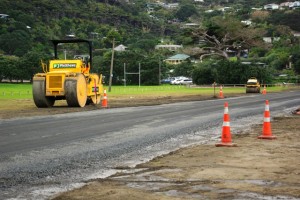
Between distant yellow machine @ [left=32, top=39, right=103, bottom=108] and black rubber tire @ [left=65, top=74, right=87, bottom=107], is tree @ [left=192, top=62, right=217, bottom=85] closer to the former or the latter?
distant yellow machine @ [left=32, top=39, right=103, bottom=108]

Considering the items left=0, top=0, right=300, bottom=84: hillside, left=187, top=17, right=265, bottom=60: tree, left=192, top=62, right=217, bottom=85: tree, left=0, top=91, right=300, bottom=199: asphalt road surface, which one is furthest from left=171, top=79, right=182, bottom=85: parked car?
left=0, top=91, right=300, bottom=199: asphalt road surface

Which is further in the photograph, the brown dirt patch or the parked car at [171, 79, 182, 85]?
the parked car at [171, 79, 182, 85]

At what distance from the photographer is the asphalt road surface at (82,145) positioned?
8242mm

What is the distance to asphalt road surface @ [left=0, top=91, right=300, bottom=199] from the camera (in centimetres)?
824

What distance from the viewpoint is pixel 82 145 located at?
40.6 feet

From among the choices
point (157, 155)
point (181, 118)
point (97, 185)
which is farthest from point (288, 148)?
point (181, 118)

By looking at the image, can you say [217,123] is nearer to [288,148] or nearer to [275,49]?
[288,148]

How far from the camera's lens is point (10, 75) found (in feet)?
325

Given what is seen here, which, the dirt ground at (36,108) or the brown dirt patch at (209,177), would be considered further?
the dirt ground at (36,108)

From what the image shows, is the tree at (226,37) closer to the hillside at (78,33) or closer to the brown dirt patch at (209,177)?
the hillside at (78,33)

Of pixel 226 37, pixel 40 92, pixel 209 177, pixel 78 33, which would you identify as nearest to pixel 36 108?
pixel 40 92

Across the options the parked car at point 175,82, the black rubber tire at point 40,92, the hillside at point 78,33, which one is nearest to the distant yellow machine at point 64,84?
the black rubber tire at point 40,92

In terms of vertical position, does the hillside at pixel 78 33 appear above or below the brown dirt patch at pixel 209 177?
above

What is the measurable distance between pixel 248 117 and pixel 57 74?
31.6 ft
